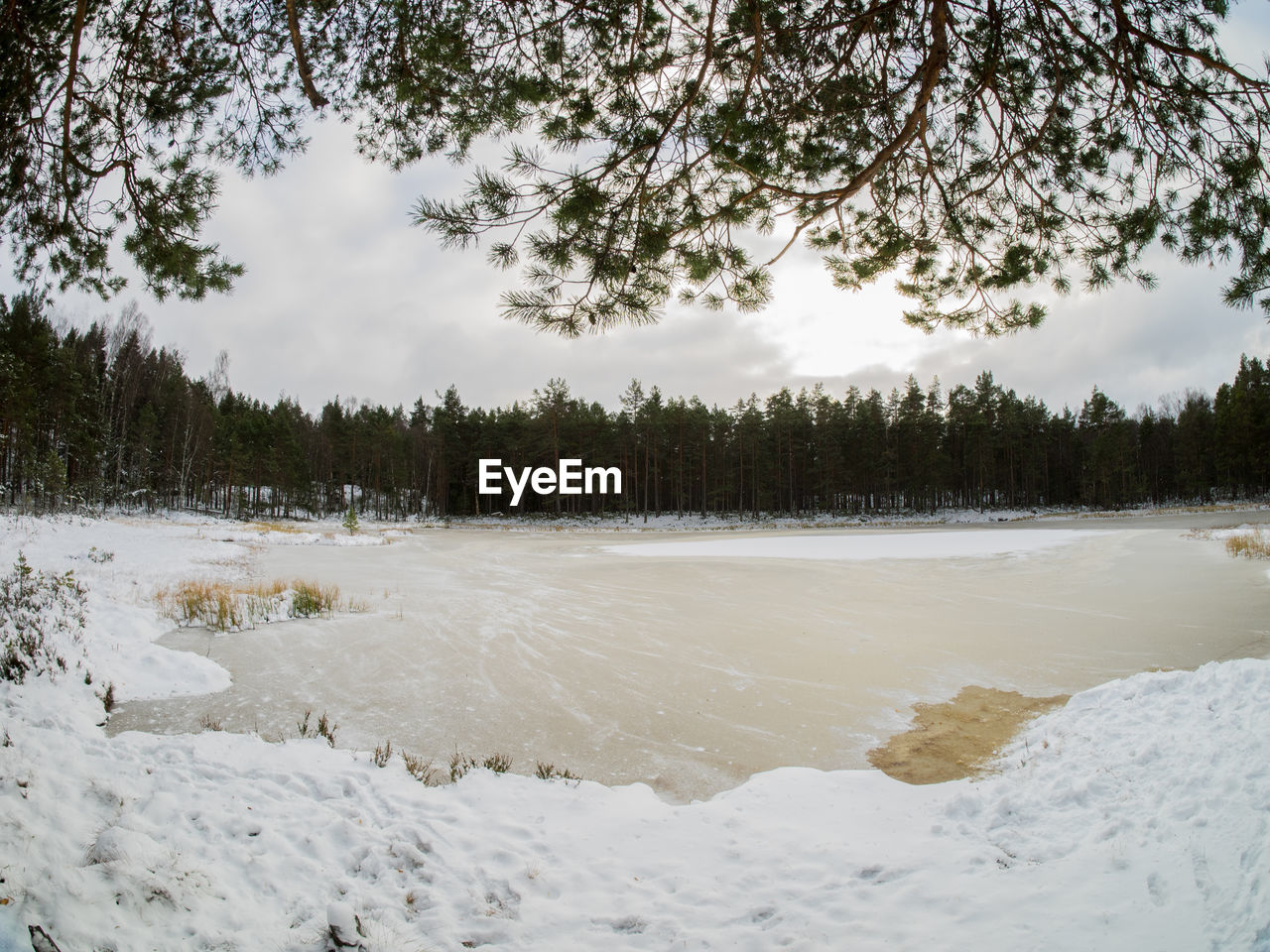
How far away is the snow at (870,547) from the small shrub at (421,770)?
52.2 feet

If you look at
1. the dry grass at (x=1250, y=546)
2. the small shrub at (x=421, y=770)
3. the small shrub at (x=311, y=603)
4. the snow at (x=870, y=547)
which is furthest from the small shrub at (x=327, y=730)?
the dry grass at (x=1250, y=546)

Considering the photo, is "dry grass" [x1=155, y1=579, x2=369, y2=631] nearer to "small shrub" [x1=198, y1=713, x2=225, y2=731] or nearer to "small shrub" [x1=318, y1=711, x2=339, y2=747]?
"small shrub" [x1=198, y1=713, x2=225, y2=731]

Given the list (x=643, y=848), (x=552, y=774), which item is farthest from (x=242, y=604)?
(x=643, y=848)

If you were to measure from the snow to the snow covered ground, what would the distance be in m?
15.1

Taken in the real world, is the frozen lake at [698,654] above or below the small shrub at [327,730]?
below

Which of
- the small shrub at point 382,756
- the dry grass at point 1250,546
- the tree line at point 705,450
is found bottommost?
the small shrub at point 382,756

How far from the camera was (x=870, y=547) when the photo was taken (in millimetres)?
21641

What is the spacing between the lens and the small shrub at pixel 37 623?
503 centimetres

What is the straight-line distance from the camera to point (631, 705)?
6035 mm

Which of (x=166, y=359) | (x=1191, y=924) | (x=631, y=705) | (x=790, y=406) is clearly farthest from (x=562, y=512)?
(x=1191, y=924)

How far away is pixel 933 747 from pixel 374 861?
4.40 m

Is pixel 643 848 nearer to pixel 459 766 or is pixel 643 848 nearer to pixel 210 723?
pixel 459 766

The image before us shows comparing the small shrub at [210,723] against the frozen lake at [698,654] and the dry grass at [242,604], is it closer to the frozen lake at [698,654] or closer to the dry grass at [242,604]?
the frozen lake at [698,654]

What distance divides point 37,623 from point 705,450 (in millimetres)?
49031
